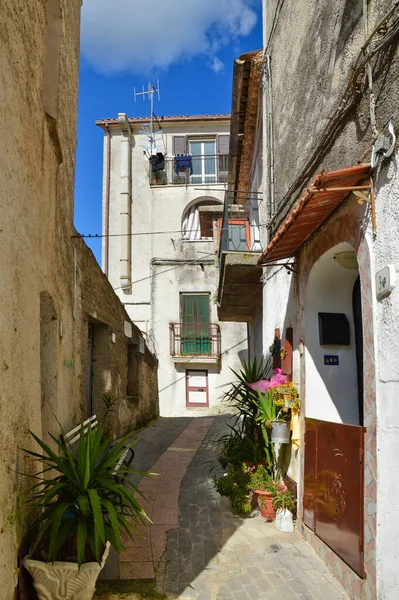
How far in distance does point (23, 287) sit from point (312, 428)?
3.05 metres

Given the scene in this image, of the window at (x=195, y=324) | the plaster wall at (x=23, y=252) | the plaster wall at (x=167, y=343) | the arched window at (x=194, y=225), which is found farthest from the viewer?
the arched window at (x=194, y=225)

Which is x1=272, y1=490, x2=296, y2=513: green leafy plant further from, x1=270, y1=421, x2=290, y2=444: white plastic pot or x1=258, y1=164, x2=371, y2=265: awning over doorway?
x1=258, y1=164, x2=371, y2=265: awning over doorway

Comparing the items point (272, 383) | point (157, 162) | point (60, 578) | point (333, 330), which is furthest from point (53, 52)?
point (157, 162)

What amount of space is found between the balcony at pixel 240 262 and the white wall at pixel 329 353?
7.79 ft

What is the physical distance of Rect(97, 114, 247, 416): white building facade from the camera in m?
20.2

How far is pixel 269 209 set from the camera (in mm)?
8109

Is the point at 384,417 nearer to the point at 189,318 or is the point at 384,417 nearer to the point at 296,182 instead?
the point at 296,182

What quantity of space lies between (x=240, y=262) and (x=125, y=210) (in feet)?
44.6

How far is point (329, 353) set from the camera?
218 inches

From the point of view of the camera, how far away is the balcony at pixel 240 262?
27.4 feet

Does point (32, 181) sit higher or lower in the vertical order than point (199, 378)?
higher

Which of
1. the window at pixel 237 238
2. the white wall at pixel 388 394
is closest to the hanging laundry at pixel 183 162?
the window at pixel 237 238

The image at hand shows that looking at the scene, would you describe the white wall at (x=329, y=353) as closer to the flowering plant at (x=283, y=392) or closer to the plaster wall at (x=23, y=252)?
the flowering plant at (x=283, y=392)

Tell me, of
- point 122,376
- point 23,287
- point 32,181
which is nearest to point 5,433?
point 23,287
